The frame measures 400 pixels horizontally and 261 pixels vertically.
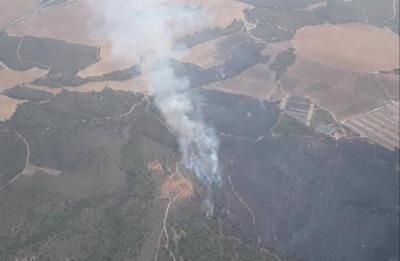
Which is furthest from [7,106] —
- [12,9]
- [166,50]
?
[12,9]

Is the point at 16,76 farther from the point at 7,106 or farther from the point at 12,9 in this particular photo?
the point at 12,9

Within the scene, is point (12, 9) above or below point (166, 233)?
below

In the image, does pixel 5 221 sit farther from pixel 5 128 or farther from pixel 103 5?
pixel 103 5

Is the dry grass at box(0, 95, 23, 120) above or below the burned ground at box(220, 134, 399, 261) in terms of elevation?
below

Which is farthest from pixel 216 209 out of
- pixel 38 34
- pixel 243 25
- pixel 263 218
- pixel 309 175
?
pixel 38 34

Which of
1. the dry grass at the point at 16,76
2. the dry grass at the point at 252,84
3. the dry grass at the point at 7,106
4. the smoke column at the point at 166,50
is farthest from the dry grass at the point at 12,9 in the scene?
the dry grass at the point at 252,84

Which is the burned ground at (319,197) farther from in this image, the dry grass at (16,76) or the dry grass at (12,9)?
the dry grass at (12,9)

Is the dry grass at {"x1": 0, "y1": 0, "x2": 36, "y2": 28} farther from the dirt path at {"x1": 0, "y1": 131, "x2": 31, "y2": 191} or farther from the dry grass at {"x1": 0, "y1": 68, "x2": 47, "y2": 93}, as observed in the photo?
the dirt path at {"x1": 0, "y1": 131, "x2": 31, "y2": 191}

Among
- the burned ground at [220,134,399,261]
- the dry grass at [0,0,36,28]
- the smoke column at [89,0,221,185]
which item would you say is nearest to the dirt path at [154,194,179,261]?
the smoke column at [89,0,221,185]
